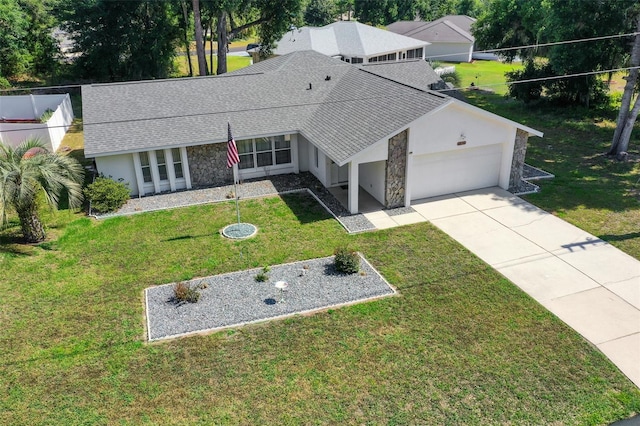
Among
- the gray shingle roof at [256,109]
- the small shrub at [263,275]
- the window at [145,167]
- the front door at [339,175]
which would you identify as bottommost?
the small shrub at [263,275]

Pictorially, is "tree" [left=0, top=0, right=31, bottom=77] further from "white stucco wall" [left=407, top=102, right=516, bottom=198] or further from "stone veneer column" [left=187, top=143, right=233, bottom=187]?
"white stucco wall" [left=407, top=102, right=516, bottom=198]

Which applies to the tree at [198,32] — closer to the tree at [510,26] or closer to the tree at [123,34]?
the tree at [123,34]

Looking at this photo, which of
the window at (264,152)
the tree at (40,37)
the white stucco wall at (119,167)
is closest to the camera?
the white stucco wall at (119,167)

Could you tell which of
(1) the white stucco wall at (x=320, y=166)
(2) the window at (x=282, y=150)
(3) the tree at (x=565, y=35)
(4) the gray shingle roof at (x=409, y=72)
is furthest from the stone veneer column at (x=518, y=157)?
(2) the window at (x=282, y=150)

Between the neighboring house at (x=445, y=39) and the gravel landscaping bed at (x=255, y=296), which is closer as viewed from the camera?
the gravel landscaping bed at (x=255, y=296)

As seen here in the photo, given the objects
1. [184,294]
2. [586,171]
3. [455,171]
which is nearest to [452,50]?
[586,171]

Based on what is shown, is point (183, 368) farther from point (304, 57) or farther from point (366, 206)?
point (304, 57)

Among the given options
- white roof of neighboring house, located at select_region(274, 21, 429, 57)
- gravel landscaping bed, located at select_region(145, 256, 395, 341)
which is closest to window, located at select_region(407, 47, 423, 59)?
white roof of neighboring house, located at select_region(274, 21, 429, 57)
